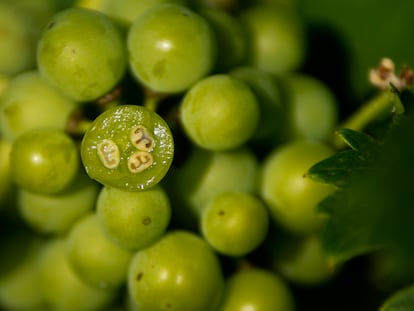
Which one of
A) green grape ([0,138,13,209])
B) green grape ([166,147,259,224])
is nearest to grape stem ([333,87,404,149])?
green grape ([166,147,259,224])

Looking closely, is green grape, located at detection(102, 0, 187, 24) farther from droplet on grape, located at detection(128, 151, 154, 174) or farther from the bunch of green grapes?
droplet on grape, located at detection(128, 151, 154, 174)

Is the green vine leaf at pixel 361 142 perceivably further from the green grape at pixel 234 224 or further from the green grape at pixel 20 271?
the green grape at pixel 20 271

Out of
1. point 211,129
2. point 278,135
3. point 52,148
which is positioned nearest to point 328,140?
point 278,135

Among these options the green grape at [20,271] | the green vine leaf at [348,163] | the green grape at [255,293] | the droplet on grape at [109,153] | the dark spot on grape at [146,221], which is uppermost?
the green vine leaf at [348,163]

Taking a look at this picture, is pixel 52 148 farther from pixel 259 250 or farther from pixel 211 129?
pixel 259 250

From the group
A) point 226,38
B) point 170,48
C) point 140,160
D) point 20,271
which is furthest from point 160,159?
point 20,271

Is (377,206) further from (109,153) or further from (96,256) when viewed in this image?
(96,256)

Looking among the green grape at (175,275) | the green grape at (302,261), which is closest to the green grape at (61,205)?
the green grape at (175,275)
